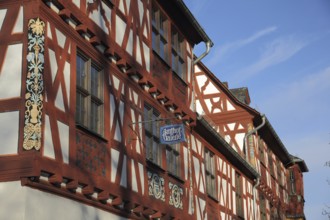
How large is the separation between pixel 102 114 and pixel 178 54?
655cm

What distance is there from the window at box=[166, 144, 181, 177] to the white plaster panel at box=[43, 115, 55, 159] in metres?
6.43

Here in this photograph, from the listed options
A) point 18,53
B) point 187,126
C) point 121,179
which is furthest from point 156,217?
point 18,53

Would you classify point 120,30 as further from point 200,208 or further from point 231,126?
point 231,126

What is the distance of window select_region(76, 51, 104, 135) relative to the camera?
485 inches

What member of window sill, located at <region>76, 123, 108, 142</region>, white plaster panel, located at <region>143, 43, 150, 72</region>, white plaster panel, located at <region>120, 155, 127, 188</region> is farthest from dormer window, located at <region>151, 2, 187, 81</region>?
window sill, located at <region>76, 123, 108, 142</region>

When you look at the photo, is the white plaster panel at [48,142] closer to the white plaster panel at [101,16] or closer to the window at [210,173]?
the white plaster panel at [101,16]

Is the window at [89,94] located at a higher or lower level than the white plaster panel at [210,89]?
lower

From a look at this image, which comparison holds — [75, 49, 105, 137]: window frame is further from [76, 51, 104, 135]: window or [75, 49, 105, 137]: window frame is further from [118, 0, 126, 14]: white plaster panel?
[118, 0, 126, 14]: white plaster panel

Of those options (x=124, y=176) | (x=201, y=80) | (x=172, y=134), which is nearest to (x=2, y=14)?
(x=124, y=176)

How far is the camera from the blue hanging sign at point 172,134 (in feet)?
48.2

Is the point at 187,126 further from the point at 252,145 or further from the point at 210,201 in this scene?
the point at 252,145

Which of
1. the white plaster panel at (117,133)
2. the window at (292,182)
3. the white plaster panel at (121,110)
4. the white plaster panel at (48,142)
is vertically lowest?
the white plaster panel at (48,142)

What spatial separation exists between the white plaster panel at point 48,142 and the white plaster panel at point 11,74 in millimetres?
678

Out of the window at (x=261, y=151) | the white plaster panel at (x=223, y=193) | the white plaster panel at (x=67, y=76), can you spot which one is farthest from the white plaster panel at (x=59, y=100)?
the window at (x=261, y=151)
